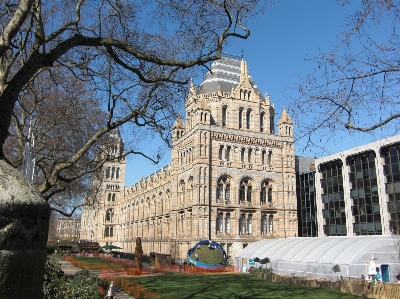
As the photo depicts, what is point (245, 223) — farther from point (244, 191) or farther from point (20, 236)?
point (20, 236)

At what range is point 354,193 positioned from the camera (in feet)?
140

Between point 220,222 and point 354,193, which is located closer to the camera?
point 354,193

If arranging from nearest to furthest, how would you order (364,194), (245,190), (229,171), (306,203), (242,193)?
(364,194), (229,171), (245,190), (242,193), (306,203)

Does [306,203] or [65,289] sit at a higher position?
[306,203]

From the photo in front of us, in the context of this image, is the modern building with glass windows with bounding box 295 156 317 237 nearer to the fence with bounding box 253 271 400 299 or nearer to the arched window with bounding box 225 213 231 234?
the arched window with bounding box 225 213 231 234

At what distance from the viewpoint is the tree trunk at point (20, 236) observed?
2373 millimetres

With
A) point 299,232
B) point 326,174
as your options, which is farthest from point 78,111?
point 299,232

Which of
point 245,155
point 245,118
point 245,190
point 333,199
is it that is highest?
point 245,118

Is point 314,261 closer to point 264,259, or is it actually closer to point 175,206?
point 264,259

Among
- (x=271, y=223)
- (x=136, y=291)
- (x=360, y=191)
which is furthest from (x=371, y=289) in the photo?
(x=271, y=223)

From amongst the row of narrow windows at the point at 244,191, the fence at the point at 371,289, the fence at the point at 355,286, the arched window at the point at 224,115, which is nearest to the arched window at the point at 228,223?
the row of narrow windows at the point at 244,191

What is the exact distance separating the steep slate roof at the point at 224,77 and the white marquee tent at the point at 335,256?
904 inches

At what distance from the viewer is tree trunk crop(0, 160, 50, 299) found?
2.37 metres

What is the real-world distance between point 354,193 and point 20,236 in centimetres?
4470
